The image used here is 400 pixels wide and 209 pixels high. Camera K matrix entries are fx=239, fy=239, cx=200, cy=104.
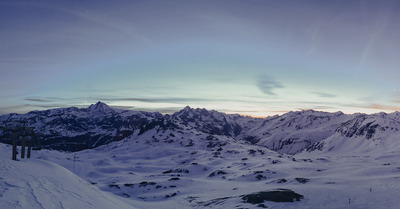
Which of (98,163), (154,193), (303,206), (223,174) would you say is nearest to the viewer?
(303,206)

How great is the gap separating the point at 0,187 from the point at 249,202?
33.8 metres

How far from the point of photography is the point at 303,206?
34.5 meters

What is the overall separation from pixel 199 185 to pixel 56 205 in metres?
66.8

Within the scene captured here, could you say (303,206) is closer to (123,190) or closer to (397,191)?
(397,191)

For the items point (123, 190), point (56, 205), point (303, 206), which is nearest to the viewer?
point (56, 205)

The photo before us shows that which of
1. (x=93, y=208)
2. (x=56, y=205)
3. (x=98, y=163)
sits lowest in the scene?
(x=98, y=163)

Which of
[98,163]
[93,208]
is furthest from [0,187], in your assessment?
[98,163]

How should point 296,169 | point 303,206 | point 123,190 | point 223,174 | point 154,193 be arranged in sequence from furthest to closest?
point 223,174 → point 296,169 → point 123,190 → point 154,193 → point 303,206

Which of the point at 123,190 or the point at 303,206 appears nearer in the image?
the point at 303,206

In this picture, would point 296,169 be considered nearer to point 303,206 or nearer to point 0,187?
point 303,206

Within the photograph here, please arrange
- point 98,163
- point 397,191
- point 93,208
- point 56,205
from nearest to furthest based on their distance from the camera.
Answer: point 56,205, point 93,208, point 397,191, point 98,163

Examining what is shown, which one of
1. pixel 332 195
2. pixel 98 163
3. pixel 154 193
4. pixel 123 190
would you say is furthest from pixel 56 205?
pixel 98 163

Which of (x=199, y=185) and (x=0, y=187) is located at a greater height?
(x=0, y=187)

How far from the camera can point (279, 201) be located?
120 feet
